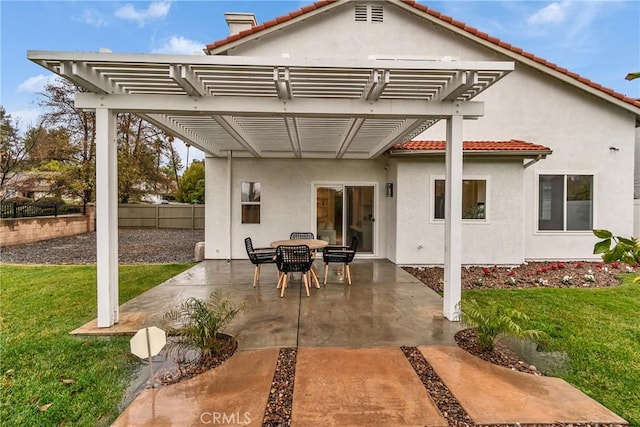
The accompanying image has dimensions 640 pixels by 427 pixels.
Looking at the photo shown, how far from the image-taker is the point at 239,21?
408 inches

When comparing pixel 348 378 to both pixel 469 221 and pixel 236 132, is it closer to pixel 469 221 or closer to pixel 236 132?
pixel 236 132

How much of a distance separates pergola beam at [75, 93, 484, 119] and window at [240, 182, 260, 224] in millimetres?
5104

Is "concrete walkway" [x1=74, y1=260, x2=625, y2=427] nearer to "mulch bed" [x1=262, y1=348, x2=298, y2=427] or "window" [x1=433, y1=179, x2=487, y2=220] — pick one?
"mulch bed" [x1=262, y1=348, x2=298, y2=427]

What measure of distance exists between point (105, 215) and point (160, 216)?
1616 cm

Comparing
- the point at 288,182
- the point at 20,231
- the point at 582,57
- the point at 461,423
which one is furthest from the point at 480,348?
the point at 582,57

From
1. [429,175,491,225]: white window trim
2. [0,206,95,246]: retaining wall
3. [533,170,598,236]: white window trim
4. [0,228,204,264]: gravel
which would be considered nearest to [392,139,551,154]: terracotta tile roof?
[429,175,491,225]: white window trim

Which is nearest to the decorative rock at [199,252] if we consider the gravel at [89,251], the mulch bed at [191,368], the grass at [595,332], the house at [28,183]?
the gravel at [89,251]

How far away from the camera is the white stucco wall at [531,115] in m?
9.03

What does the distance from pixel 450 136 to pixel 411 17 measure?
21.4ft

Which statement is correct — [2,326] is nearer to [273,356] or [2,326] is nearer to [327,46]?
[273,356]

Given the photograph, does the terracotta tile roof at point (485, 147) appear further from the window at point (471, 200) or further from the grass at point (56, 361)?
the grass at point (56, 361)

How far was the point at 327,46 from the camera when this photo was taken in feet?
30.7

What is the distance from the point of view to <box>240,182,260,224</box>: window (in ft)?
31.8

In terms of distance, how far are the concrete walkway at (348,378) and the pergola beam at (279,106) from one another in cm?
303
